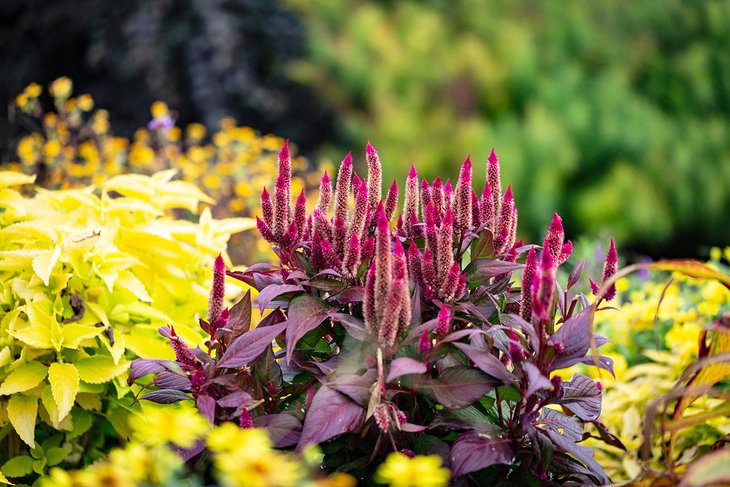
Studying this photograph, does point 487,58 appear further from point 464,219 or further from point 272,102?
point 464,219

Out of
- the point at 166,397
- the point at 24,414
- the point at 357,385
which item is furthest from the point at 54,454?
the point at 357,385

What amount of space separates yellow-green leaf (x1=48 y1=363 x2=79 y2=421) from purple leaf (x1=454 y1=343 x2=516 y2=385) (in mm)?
1000

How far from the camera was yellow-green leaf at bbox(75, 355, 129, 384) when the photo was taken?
185cm

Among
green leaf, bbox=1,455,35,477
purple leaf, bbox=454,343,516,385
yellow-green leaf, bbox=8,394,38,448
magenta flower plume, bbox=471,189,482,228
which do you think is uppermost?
magenta flower plume, bbox=471,189,482,228

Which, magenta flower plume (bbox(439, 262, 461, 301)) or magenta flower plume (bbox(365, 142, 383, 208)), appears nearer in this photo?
magenta flower plume (bbox(439, 262, 461, 301))

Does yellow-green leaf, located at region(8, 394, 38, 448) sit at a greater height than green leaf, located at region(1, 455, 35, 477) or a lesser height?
greater

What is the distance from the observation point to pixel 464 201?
1.44 metres

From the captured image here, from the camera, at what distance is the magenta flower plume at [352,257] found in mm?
1351

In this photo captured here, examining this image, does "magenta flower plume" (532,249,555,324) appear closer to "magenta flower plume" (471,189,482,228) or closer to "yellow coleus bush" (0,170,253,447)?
"magenta flower plume" (471,189,482,228)

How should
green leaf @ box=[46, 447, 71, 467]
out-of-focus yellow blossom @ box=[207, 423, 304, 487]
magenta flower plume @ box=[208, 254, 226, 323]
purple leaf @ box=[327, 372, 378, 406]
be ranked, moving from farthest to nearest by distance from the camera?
green leaf @ box=[46, 447, 71, 467], magenta flower plume @ box=[208, 254, 226, 323], purple leaf @ box=[327, 372, 378, 406], out-of-focus yellow blossom @ box=[207, 423, 304, 487]


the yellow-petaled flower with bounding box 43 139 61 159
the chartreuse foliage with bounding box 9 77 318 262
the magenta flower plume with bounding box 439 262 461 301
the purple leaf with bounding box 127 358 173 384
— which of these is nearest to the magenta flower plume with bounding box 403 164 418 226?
the magenta flower plume with bounding box 439 262 461 301

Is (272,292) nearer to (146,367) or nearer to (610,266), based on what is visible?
(146,367)

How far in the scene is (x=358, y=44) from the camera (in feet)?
25.2

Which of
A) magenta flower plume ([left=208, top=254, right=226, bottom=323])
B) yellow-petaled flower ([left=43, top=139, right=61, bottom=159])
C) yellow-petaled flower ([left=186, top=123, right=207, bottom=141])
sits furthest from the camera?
yellow-petaled flower ([left=186, top=123, right=207, bottom=141])
